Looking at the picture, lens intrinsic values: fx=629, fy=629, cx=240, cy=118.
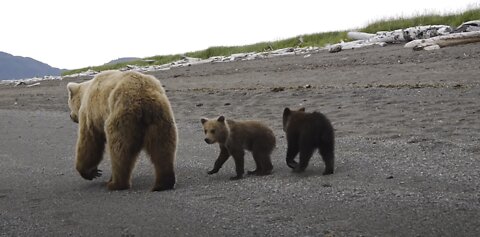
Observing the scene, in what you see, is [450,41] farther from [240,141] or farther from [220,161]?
[220,161]

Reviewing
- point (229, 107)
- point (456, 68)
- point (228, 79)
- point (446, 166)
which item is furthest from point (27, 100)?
point (446, 166)

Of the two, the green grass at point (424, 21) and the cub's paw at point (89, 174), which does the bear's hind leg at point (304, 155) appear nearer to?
the cub's paw at point (89, 174)

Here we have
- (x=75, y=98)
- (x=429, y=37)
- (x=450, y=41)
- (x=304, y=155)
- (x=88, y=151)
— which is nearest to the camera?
(x=304, y=155)

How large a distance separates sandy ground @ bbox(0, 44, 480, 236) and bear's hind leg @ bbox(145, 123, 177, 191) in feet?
0.51

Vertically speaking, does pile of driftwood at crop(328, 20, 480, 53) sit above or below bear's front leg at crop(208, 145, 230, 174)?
above

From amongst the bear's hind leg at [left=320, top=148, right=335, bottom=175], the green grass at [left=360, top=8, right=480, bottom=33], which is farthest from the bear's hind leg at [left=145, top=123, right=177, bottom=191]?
the green grass at [left=360, top=8, right=480, bottom=33]

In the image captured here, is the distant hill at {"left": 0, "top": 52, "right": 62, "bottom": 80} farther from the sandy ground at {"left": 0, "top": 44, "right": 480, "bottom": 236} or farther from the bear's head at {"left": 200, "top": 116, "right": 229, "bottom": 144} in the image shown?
the bear's head at {"left": 200, "top": 116, "right": 229, "bottom": 144}

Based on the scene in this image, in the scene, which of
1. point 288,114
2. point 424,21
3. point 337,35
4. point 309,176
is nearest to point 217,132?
point 288,114

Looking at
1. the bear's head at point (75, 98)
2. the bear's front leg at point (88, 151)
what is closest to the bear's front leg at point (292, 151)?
the bear's front leg at point (88, 151)

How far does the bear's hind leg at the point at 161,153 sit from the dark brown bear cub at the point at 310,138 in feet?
4.39

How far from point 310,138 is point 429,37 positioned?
13900 millimetres

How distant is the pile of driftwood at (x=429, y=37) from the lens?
1605 centimetres

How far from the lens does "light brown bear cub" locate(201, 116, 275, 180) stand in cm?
708

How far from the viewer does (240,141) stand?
7.16 meters
